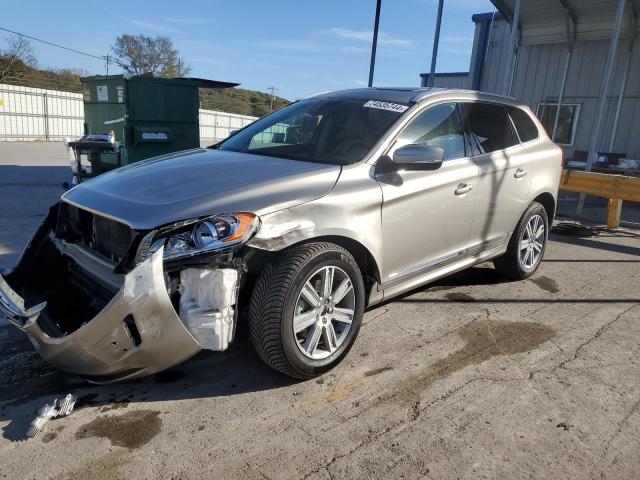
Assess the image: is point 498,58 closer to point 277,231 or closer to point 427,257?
point 427,257

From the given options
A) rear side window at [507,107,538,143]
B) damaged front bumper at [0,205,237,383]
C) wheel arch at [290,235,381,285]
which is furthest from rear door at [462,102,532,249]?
damaged front bumper at [0,205,237,383]

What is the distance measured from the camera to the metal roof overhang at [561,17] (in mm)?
11758

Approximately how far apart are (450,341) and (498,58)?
13722 millimetres

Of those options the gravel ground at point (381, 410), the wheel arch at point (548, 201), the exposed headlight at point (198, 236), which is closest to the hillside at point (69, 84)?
the wheel arch at point (548, 201)

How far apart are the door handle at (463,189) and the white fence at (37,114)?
1107 inches

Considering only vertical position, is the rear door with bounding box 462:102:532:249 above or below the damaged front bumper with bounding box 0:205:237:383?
above

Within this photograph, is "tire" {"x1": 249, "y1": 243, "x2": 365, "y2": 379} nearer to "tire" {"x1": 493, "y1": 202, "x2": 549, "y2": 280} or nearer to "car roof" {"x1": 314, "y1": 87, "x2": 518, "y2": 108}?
"car roof" {"x1": 314, "y1": 87, "x2": 518, "y2": 108}

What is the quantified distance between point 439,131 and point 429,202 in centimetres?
67

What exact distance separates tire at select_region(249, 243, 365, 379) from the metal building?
10.1 metres

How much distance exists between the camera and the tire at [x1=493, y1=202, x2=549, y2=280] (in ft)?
15.9

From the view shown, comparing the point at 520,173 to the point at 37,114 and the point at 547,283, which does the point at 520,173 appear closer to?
the point at 547,283

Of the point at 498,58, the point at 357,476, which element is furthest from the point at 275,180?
the point at 498,58

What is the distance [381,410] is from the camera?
2.80 m

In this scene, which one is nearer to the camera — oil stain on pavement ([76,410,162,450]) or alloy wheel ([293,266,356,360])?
oil stain on pavement ([76,410,162,450])
